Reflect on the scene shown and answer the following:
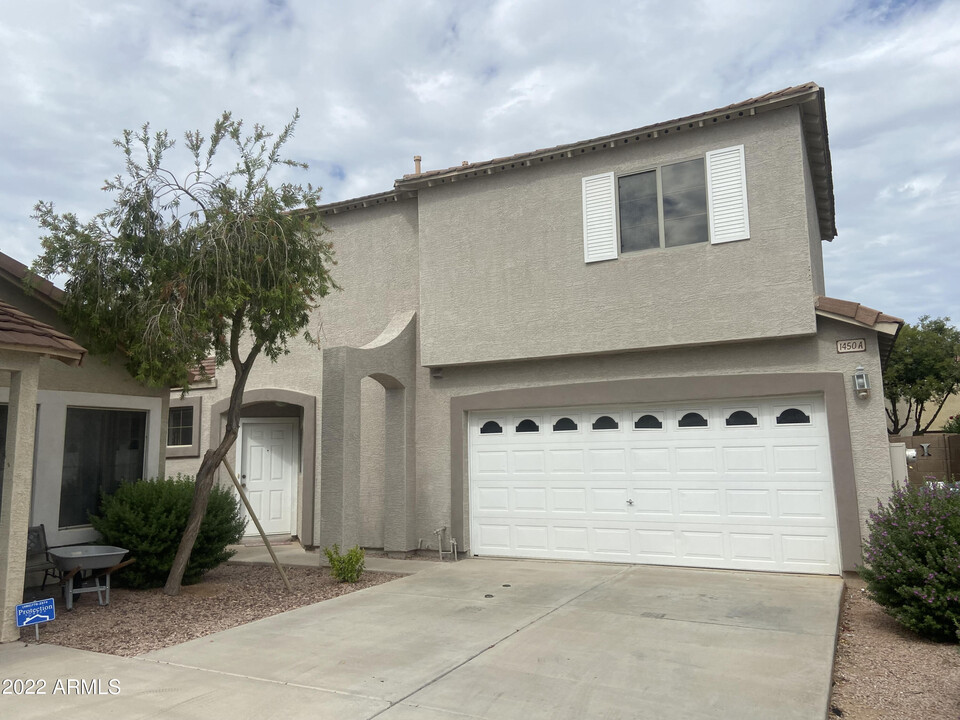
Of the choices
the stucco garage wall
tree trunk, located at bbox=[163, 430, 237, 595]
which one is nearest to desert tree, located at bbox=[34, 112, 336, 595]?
tree trunk, located at bbox=[163, 430, 237, 595]

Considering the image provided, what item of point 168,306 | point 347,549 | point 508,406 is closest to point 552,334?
point 508,406

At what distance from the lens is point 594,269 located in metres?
10.4

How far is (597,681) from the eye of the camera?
521cm

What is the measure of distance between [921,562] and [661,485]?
13.0ft

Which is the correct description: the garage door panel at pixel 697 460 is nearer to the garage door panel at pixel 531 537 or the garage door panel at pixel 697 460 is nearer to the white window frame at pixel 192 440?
the garage door panel at pixel 531 537

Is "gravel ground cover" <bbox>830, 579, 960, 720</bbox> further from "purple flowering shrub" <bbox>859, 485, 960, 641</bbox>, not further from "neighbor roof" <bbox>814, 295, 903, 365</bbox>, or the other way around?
"neighbor roof" <bbox>814, 295, 903, 365</bbox>

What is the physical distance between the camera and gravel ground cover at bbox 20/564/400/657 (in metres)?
6.46

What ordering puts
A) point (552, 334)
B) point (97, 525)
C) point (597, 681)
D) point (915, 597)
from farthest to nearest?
point (552, 334) < point (97, 525) < point (915, 597) < point (597, 681)

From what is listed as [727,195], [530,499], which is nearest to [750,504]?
[530,499]

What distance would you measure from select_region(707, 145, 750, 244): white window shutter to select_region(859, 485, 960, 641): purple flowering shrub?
4059 millimetres

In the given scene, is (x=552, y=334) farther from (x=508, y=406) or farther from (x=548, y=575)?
(x=548, y=575)

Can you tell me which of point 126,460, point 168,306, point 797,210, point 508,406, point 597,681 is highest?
point 797,210

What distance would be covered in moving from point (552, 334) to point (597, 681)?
6.03 metres

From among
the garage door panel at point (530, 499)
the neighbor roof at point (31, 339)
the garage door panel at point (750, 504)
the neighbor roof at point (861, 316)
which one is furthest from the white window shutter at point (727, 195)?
the neighbor roof at point (31, 339)
